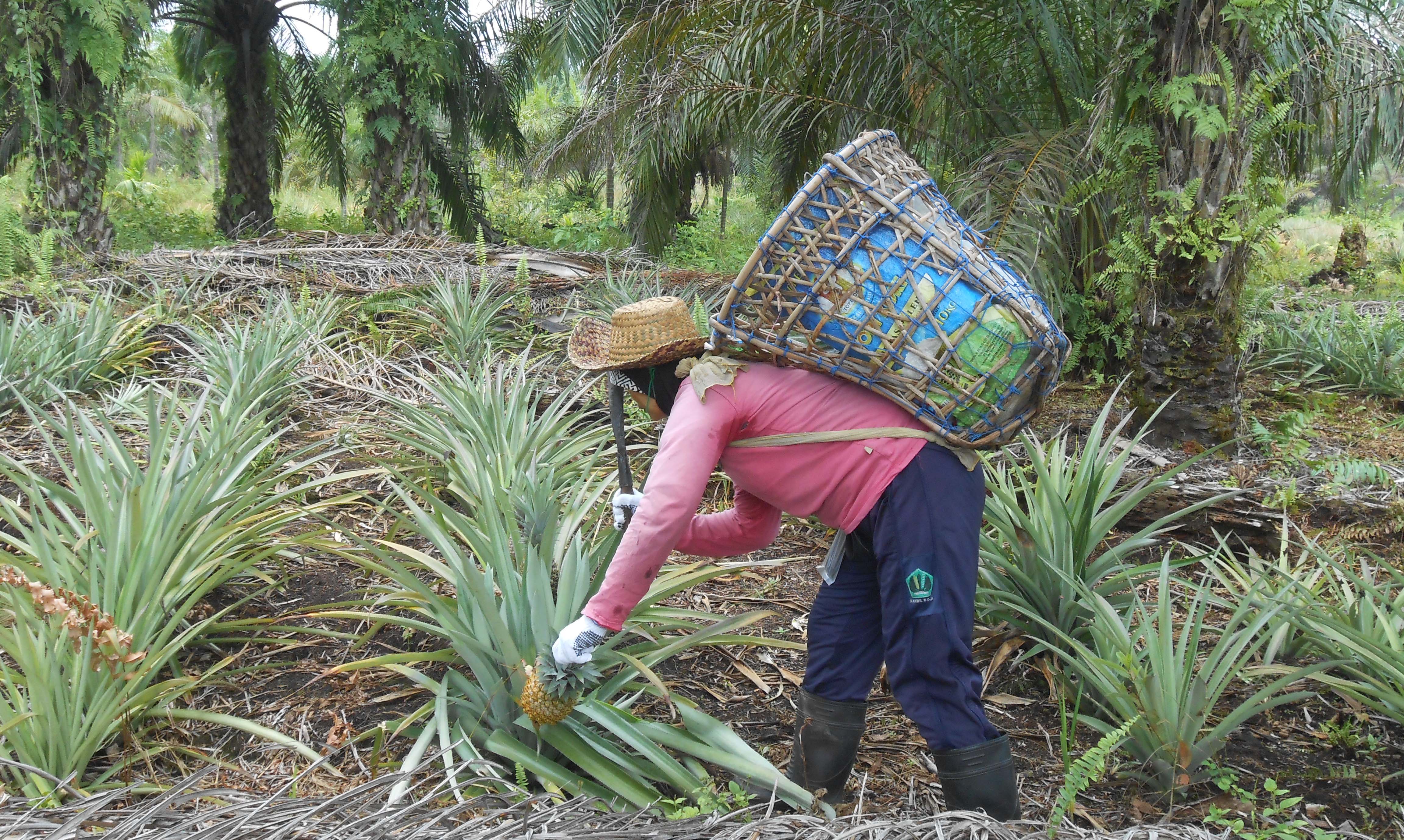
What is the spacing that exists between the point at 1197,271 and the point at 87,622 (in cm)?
445

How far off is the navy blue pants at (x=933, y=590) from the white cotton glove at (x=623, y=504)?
62 cm

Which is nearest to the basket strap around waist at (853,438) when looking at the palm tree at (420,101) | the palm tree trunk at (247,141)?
the palm tree at (420,101)

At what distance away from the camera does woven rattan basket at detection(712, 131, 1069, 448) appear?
2.09 meters

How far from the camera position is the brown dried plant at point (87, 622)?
208cm

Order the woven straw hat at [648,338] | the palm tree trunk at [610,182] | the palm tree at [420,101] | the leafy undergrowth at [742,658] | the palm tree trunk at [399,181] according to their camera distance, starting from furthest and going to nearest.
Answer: the palm tree trunk at [399,181], the palm tree at [420,101], the palm tree trunk at [610,182], the leafy undergrowth at [742,658], the woven straw hat at [648,338]

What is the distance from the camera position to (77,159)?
7.64m

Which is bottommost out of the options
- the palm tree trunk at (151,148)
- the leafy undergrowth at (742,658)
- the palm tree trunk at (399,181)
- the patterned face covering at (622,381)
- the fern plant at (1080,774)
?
the leafy undergrowth at (742,658)

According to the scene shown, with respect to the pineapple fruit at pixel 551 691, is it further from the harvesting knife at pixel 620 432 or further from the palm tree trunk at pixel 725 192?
the palm tree trunk at pixel 725 192

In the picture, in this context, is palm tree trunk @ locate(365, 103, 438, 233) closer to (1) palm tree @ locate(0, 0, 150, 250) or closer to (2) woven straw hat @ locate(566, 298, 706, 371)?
(1) palm tree @ locate(0, 0, 150, 250)

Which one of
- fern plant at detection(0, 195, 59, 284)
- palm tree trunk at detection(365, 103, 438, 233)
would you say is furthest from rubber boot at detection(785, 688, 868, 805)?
palm tree trunk at detection(365, 103, 438, 233)

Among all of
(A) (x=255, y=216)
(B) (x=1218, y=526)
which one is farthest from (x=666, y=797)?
(A) (x=255, y=216)

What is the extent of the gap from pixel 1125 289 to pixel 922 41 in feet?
7.87

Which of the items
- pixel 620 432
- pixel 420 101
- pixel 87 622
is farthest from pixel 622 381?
pixel 420 101

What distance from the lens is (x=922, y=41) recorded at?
19.7 ft
